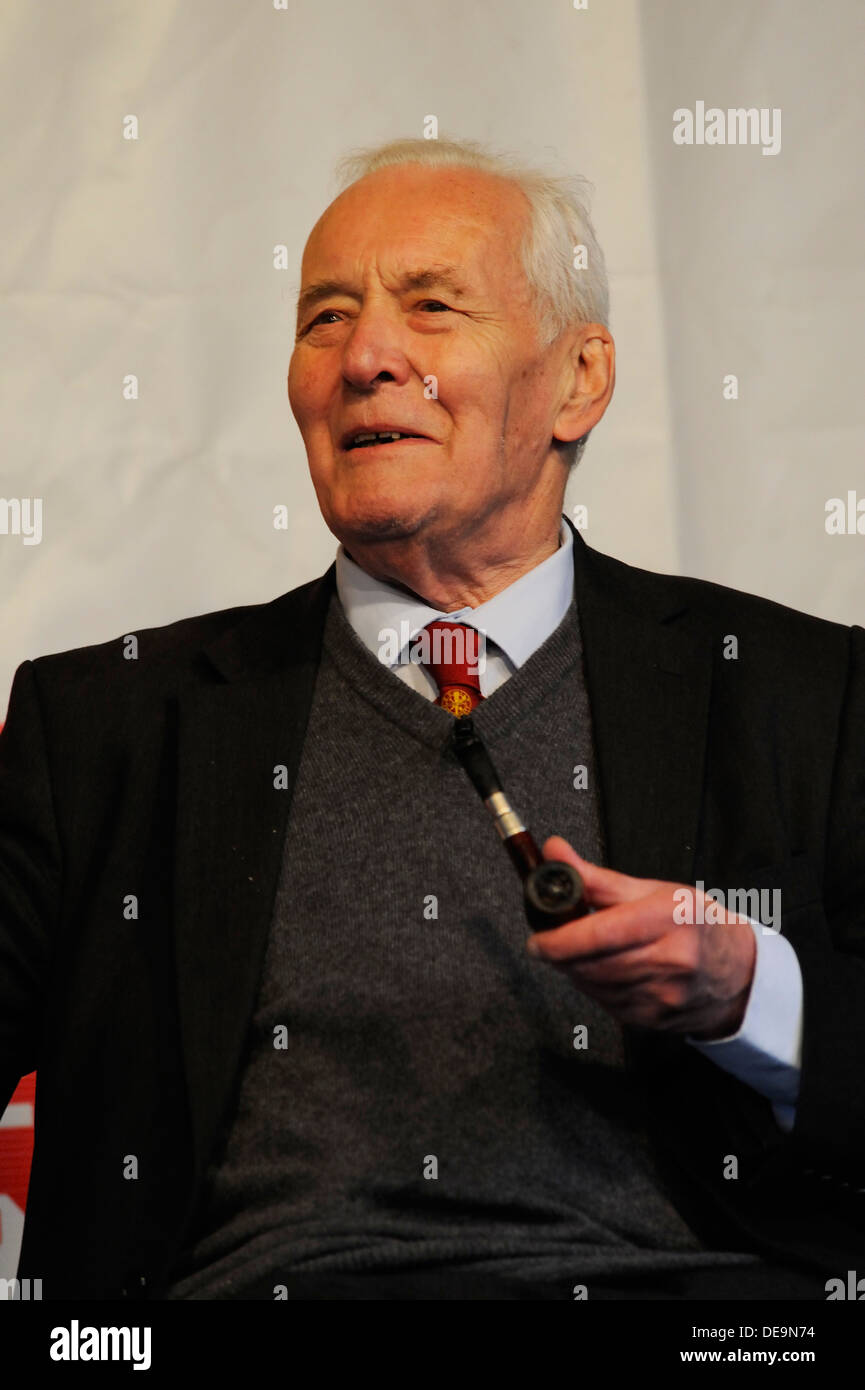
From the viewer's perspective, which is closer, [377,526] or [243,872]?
[243,872]

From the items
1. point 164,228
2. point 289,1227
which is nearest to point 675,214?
point 164,228

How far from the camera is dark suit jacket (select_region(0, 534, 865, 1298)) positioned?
1.53 metres

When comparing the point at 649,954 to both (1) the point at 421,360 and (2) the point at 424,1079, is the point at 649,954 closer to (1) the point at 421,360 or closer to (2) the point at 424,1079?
(2) the point at 424,1079

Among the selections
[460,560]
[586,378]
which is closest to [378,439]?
[460,560]

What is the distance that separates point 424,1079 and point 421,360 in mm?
740

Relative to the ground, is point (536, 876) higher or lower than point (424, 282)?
lower

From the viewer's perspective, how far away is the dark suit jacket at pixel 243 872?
60.1 inches

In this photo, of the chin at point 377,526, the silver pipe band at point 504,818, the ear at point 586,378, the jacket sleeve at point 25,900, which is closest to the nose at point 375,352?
the chin at point 377,526

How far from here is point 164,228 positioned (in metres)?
2.29

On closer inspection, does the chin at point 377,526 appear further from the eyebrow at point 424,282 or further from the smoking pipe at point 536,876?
the smoking pipe at point 536,876

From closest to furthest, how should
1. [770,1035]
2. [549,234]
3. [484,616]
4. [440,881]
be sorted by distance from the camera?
[770,1035] < [440,881] < [484,616] < [549,234]

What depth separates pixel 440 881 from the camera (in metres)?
1.63

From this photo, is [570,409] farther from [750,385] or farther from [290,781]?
[290,781]

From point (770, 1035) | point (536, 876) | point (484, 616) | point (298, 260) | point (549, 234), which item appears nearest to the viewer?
point (536, 876)
